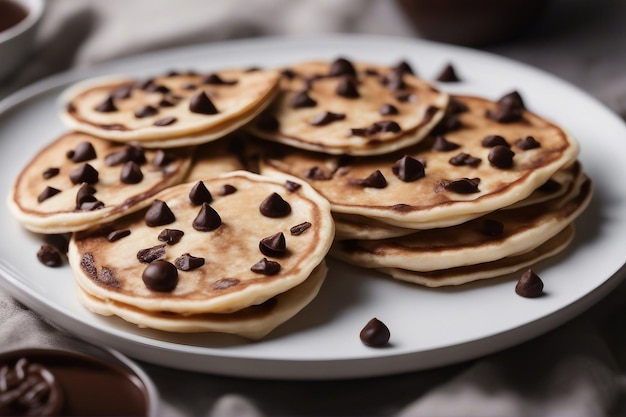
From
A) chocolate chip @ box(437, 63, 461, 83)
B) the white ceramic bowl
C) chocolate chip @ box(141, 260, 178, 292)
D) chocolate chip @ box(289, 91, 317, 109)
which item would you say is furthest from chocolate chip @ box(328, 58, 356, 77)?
the white ceramic bowl

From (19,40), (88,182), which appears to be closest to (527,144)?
(88,182)

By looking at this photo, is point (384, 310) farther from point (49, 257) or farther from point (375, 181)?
point (49, 257)

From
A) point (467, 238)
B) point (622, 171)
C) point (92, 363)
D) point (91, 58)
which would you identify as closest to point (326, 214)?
point (467, 238)

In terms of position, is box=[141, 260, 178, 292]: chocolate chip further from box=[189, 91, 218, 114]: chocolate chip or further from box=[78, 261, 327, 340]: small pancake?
box=[189, 91, 218, 114]: chocolate chip

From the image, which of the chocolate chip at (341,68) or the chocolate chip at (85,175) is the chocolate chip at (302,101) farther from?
the chocolate chip at (85,175)

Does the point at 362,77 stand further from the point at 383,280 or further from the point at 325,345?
the point at 325,345
